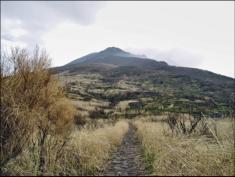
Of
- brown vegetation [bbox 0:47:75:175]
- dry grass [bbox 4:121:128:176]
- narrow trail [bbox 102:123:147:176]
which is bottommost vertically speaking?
narrow trail [bbox 102:123:147:176]

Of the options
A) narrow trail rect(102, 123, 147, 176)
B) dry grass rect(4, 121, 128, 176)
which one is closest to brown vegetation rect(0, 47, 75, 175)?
dry grass rect(4, 121, 128, 176)

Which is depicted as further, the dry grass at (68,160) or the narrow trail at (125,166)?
the narrow trail at (125,166)

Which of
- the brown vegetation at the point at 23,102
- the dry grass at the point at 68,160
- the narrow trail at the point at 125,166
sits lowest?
the narrow trail at the point at 125,166

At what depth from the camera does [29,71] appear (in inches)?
363

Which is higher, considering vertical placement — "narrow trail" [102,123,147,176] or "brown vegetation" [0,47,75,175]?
"brown vegetation" [0,47,75,175]

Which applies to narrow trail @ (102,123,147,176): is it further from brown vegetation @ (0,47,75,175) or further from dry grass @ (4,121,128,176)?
brown vegetation @ (0,47,75,175)

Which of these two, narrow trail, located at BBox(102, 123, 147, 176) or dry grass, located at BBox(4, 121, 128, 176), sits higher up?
dry grass, located at BBox(4, 121, 128, 176)

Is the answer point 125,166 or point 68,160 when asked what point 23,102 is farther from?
point 125,166

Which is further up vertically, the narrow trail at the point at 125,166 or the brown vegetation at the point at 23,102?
the brown vegetation at the point at 23,102

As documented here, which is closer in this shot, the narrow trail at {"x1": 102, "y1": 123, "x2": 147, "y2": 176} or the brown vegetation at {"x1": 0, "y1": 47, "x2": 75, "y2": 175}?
the brown vegetation at {"x1": 0, "y1": 47, "x2": 75, "y2": 175}

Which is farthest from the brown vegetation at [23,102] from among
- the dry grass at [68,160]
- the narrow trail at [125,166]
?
the narrow trail at [125,166]

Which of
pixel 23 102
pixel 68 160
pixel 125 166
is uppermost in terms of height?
pixel 23 102

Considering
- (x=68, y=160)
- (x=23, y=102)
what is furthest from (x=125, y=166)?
(x=23, y=102)

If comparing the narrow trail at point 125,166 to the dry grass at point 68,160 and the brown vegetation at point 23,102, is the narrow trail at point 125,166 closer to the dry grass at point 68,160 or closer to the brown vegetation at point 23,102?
the dry grass at point 68,160
